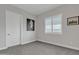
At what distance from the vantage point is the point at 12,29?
4133 mm

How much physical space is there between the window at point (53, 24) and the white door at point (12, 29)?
2.20m

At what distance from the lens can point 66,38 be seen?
13.0ft

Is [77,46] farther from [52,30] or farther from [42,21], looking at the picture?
[42,21]

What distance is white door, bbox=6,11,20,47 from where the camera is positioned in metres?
3.86

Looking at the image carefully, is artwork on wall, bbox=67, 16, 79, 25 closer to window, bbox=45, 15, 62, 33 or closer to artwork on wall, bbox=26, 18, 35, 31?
window, bbox=45, 15, 62, 33

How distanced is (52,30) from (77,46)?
2.03 m

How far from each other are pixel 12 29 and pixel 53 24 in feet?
9.16

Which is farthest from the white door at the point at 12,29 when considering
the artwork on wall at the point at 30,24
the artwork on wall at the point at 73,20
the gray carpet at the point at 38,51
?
the artwork on wall at the point at 73,20

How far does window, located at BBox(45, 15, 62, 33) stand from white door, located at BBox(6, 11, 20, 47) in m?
2.20

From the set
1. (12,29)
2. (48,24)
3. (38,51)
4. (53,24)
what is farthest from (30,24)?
(38,51)

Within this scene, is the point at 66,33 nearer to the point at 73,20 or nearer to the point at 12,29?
the point at 73,20

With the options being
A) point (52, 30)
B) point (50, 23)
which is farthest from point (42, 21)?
point (52, 30)

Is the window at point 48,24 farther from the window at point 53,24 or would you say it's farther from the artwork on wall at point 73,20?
the artwork on wall at point 73,20

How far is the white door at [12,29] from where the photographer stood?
3861mm
